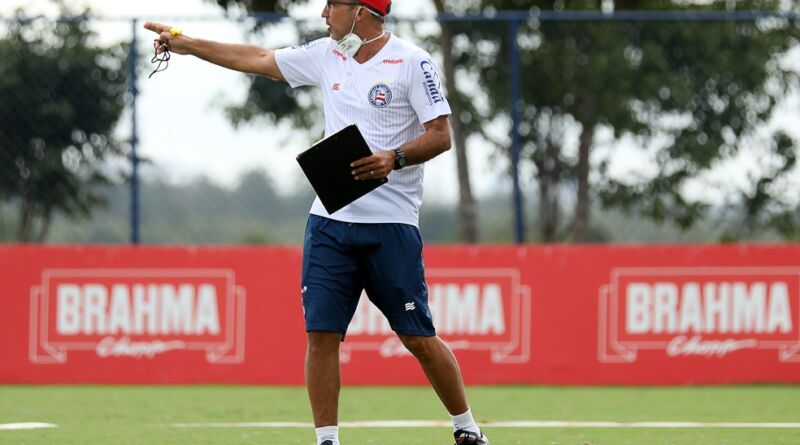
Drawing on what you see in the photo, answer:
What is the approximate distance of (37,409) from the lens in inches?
347

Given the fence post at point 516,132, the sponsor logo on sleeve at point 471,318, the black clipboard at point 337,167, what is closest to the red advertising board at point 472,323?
the sponsor logo on sleeve at point 471,318

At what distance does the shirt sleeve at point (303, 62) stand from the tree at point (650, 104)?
224 inches

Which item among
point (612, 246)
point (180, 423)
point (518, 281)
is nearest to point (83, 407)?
point (180, 423)

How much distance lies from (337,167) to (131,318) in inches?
232

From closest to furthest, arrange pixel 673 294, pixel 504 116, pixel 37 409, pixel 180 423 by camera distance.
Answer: pixel 180 423 < pixel 37 409 < pixel 673 294 < pixel 504 116

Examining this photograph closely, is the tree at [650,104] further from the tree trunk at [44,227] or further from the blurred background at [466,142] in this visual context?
the tree trunk at [44,227]

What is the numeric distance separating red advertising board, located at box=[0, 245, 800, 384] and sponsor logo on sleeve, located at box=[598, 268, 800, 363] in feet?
0.04

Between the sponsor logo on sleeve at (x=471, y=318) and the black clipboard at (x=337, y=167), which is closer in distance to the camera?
the black clipboard at (x=337, y=167)

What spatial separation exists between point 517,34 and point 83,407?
5.04 meters

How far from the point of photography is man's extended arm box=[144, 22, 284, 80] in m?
6.03

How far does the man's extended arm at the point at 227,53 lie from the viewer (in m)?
6.03

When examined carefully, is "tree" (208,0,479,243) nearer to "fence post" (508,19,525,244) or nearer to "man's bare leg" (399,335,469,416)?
"fence post" (508,19,525,244)

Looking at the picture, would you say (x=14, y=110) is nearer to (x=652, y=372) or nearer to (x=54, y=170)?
(x=54, y=170)

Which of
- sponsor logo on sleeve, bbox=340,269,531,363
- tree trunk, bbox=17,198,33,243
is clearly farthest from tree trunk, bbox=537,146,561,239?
tree trunk, bbox=17,198,33,243
